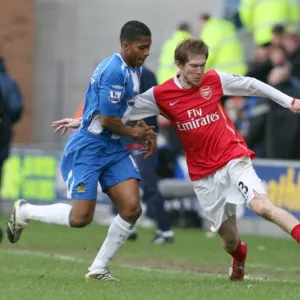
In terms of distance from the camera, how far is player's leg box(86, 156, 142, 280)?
9.89 m

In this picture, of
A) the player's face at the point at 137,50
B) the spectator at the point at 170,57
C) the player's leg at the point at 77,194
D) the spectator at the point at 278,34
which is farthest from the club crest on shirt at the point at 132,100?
the spectator at the point at 170,57

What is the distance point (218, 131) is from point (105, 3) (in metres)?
14.5

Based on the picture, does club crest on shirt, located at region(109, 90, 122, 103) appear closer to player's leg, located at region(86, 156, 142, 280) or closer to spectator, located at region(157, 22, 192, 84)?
player's leg, located at region(86, 156, 142, 280)

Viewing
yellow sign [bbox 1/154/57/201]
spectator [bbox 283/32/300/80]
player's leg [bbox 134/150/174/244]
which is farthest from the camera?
yellow sign [bbox 1/154/57/201]

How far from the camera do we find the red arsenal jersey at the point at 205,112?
9.81 m

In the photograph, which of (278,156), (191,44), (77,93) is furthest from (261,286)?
(77,93)

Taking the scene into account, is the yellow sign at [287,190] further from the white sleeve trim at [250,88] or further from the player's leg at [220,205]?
the white sleeve trim at [250,88]

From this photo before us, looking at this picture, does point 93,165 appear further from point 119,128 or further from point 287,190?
point 287,190

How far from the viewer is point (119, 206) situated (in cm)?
997

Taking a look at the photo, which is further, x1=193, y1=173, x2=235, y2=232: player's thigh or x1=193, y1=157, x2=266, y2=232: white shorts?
x1=193, y1=173, x2=235, y2=232: player's thigh

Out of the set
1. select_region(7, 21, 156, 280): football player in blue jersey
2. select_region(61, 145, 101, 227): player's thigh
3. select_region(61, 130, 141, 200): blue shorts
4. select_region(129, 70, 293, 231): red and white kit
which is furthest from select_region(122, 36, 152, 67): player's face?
select_region(61, 145, 101, 227): player's thigh

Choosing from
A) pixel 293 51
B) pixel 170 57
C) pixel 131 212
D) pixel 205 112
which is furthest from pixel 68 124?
pixel 170 57

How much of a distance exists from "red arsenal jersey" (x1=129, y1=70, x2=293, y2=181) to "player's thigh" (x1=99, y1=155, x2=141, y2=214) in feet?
1.60

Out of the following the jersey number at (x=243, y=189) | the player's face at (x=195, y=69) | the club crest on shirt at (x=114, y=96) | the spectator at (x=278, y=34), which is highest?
the player's face at (x=195, y=69)
